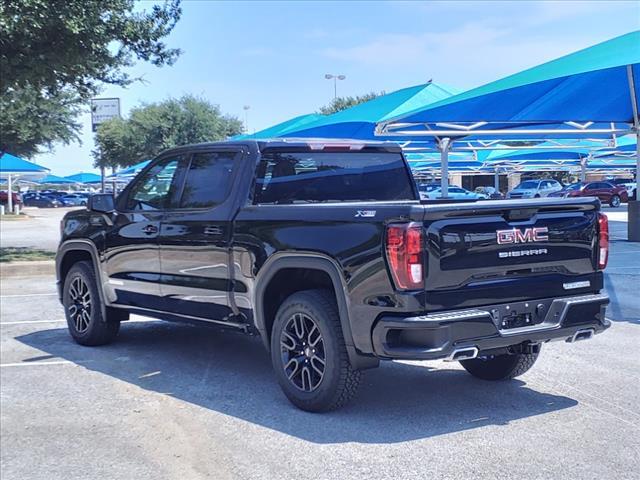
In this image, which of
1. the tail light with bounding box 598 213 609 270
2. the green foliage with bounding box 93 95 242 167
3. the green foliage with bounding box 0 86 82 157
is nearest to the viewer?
the tail light with bounding box 598 213 609 270

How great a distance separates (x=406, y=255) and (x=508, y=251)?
816 mm

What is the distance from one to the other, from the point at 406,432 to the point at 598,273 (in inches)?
75.3

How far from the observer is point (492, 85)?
15195 millimetres

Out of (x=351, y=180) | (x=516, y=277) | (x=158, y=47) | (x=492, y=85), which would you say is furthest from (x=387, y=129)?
(x=516, y=277)

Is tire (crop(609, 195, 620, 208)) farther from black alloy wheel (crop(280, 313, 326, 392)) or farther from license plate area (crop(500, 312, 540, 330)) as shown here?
black alloy wheel (crop(280, 313, 326, 392))

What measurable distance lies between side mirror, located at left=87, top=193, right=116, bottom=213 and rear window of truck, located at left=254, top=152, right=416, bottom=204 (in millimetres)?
2032

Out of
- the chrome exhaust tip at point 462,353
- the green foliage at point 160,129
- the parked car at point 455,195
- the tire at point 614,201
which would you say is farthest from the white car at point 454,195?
the green foliage at point 160,129

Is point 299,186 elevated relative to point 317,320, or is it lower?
elevated

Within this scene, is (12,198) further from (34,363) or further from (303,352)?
(303,352)

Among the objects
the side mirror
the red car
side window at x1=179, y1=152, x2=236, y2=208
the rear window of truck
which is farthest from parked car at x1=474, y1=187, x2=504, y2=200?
the red car

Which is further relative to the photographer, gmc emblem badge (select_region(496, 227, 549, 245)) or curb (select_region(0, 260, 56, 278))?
curb (select_region(0, 260, 56, 278))

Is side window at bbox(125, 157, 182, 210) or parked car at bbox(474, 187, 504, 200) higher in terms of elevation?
side window at bbox(125, 157, 182, 210)

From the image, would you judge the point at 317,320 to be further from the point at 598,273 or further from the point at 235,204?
the point at 598,273

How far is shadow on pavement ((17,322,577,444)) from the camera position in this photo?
534 cm
